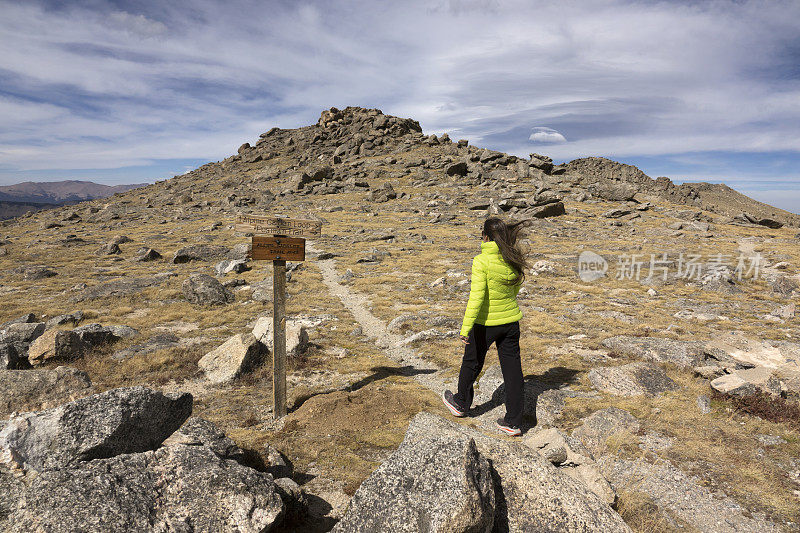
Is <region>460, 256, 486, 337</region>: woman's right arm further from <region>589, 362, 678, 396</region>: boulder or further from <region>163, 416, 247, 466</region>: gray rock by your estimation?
<region>589, 362, 678, 396</region>: boulder

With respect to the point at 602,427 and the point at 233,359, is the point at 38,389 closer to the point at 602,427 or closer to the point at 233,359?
the point at 233,359

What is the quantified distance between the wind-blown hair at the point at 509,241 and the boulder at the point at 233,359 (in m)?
7.25

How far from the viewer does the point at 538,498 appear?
4012 mm

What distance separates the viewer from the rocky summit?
3701mm

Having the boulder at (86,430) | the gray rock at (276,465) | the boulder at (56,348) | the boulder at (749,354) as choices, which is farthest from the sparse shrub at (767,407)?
the boulder at (56,348)

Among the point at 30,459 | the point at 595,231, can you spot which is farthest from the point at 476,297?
the point at 595,231

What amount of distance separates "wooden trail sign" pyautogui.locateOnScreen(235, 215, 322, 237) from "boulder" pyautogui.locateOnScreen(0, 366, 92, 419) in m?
4.61

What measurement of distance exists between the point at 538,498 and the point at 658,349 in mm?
8121

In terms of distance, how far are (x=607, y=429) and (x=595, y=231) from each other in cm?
3708

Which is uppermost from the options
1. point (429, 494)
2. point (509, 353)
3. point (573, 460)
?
point (509, 353)

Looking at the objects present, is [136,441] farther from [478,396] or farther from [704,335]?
[704,335]

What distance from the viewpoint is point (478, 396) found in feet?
28.1

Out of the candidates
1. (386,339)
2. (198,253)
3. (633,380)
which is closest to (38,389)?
(386,339)

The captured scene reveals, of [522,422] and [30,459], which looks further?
[522,422]
